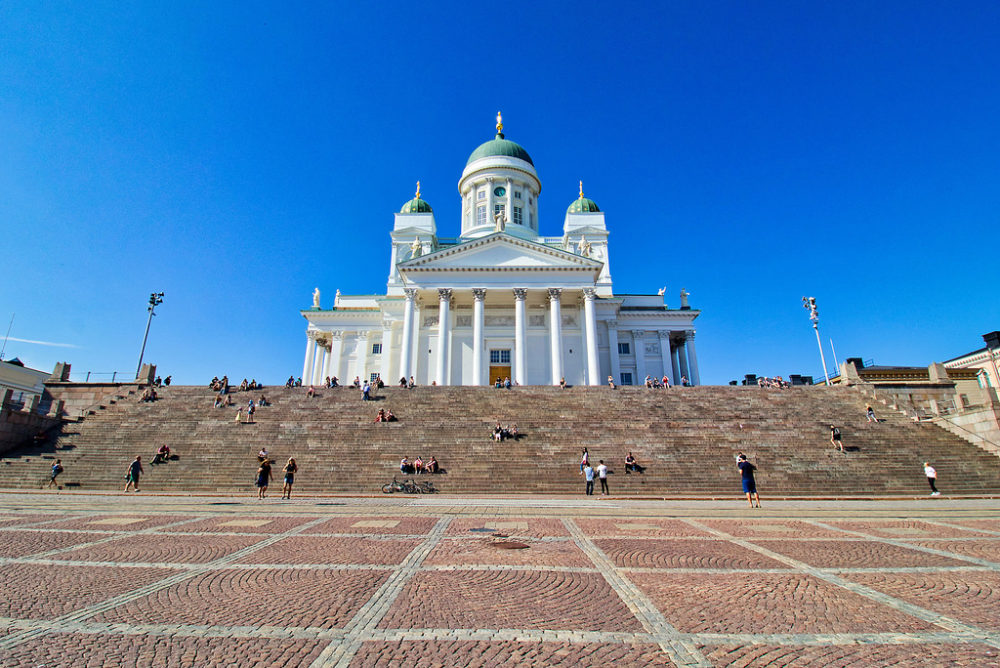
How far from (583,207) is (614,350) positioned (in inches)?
814

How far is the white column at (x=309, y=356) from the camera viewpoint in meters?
49.2

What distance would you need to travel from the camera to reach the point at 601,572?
623 cm

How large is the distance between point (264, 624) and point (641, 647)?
323 centimetres

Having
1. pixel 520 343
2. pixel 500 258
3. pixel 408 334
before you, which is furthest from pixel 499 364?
pixel 500 258

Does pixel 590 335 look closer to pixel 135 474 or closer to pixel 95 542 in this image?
pixel 135 474

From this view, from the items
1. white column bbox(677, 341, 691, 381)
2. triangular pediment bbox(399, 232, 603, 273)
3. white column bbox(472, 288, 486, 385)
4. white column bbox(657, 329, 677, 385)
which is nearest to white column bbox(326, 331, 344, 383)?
triangular pediment bbox(399, 232, 603, 273)

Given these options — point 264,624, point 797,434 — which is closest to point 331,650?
point 264,624

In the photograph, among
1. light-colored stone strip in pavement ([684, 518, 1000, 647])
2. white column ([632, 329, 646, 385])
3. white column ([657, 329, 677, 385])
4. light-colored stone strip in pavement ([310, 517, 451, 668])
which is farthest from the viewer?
white column ([657, 329, 677, 385])

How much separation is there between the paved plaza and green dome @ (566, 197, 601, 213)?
51.0 m

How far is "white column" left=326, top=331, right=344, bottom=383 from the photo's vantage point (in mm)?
48344

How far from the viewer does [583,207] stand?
2279 inches

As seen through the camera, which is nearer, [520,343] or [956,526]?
[956,526]

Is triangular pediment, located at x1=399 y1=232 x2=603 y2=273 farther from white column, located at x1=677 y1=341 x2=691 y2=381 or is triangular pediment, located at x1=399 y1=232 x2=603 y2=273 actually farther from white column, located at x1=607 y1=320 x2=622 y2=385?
white column, located at x1=677 y1=341 x2=691 y2=381

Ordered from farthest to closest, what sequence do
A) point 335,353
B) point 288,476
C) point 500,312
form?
1. point 335,353
2. point 500,312
3. point 288,476
